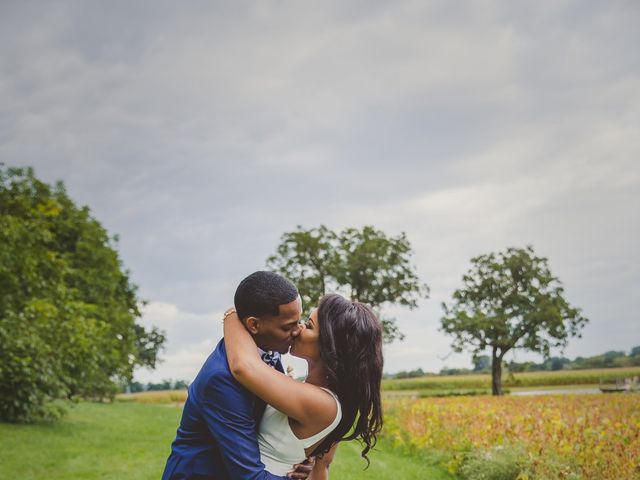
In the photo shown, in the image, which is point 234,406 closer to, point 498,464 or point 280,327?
point 280,327

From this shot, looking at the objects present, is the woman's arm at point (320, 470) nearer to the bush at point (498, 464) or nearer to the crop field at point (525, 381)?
the bush at point (498, 464)

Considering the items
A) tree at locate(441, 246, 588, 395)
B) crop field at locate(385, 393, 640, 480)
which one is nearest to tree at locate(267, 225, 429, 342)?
tree at locate(441, 246, 588, 395)

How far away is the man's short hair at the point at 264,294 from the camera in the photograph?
8.30ft

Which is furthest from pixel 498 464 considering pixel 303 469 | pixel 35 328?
pixel 35 328

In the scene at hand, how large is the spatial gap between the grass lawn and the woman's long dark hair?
19.3 feet

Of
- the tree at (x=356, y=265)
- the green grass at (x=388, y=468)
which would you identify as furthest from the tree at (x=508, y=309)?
the green grass at (x=388, y=468)

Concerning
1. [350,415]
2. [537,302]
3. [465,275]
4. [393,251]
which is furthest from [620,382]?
[350,415]

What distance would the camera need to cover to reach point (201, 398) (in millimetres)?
2457

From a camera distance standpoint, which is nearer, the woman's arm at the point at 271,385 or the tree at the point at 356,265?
the woman's arm at the point at 271,385

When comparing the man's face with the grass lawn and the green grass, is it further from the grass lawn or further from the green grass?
the grass lawn

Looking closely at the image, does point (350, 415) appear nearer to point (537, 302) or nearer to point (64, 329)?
point (64, 329)

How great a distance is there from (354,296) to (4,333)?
26.2 meters

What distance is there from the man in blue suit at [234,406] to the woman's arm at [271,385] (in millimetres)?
66

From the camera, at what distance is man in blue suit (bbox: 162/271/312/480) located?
7.83ft
